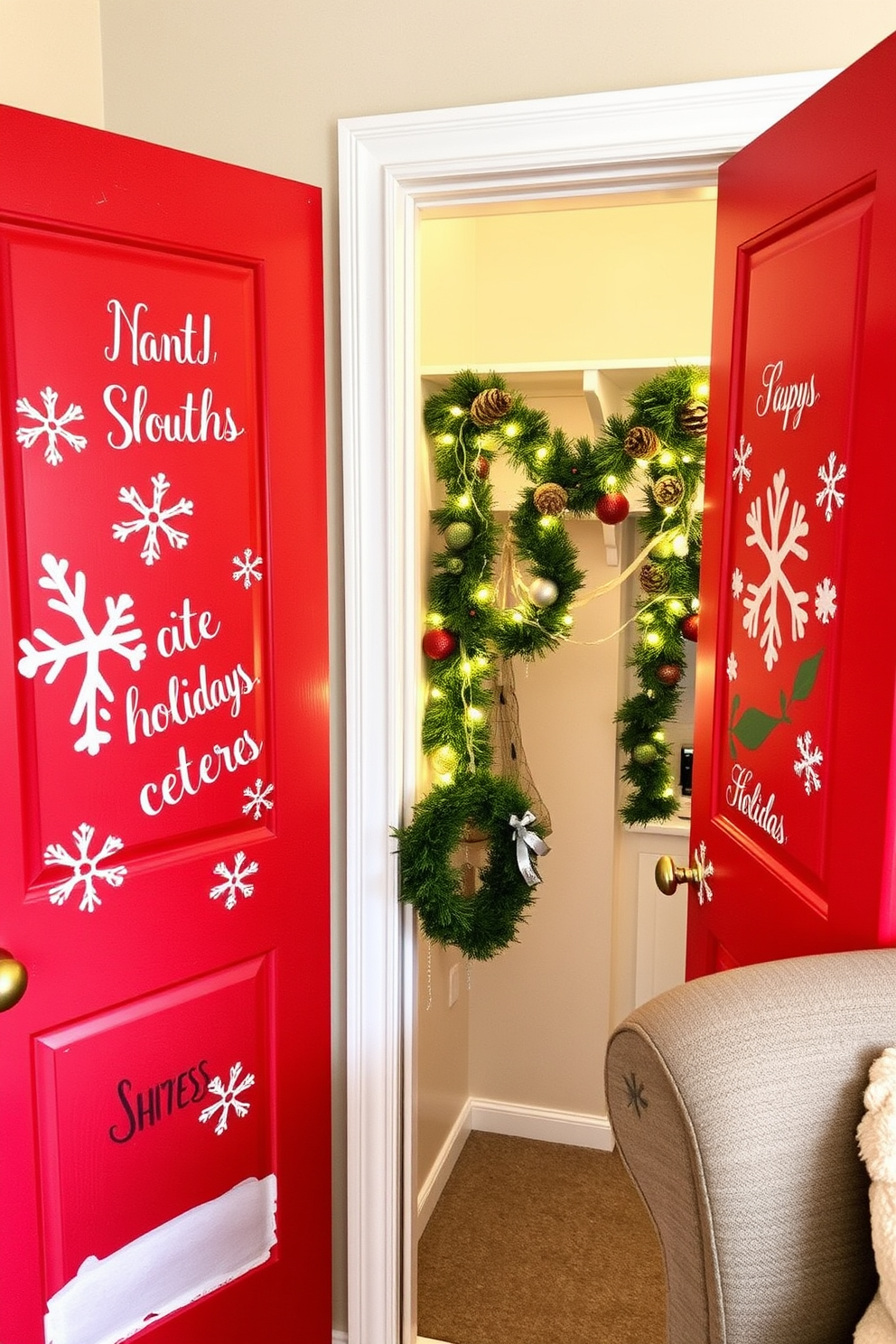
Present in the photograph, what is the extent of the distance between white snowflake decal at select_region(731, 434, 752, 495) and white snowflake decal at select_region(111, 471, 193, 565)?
82 cm

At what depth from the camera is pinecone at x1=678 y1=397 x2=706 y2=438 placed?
2.10 meters

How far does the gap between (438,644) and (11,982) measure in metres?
1.00

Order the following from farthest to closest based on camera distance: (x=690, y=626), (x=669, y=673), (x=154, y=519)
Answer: (x=669, y=673), (x=690, y=626), (x=154, y=519)

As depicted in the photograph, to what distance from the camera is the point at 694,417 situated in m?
2.11

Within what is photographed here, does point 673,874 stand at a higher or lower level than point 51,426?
lower

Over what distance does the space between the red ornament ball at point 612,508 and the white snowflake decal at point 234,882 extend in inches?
41.2

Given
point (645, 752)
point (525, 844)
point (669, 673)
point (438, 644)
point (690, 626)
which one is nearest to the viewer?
point (525, 844)

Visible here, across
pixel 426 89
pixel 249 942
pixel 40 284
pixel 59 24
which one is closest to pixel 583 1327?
pixel 249 942

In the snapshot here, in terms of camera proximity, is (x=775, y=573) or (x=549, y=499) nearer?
(x=775, y=573)

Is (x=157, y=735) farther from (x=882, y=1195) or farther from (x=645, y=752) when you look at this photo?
(x=645, y=752)

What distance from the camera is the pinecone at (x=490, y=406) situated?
2146 millimetres

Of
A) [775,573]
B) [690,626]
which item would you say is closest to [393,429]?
[775,573]

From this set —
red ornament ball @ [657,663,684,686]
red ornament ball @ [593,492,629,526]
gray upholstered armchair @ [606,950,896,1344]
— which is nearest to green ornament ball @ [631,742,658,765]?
red ornament ball @ [657,663,684,686]

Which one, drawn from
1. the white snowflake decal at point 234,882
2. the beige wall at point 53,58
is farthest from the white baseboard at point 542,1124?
the beige wall at point 53,58
